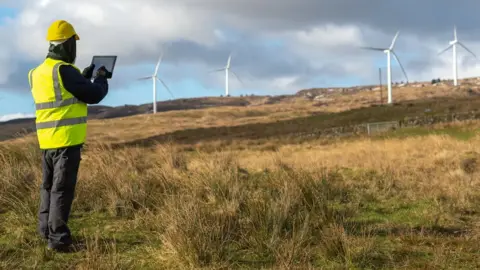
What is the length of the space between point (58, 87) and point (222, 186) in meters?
2.83

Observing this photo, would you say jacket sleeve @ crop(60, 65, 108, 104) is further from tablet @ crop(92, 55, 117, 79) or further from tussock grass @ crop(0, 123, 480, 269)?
tussock grass @ crop(0, 123, 480, 269)

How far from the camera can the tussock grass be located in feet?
14.4

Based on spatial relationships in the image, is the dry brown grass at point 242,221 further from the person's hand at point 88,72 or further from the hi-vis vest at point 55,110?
the person's hand at point 88,72

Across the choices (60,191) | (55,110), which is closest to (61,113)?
(55,110)

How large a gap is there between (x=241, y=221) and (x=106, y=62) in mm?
2324

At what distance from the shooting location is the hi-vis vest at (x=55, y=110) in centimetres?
495

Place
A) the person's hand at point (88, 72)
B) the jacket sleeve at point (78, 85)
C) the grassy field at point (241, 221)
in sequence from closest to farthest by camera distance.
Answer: the grassy field at point (241, 221)
the jacket sleeve at point (78, 85)
the person's hand at point (88, 72)

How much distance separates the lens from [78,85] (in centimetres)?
493

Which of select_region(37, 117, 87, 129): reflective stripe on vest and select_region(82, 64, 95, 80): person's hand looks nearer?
select_region(37, 117, 87, 129): reflective stripe on vest

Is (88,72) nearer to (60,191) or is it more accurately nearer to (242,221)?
(60,191)

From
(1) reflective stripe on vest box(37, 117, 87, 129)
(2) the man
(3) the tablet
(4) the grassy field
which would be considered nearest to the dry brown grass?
(4) the grassy field

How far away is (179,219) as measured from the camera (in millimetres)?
4578

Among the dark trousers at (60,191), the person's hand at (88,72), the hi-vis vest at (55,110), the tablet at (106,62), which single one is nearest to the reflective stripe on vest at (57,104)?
the hi-vis vest at (55,110)

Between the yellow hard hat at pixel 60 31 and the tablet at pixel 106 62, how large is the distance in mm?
534
